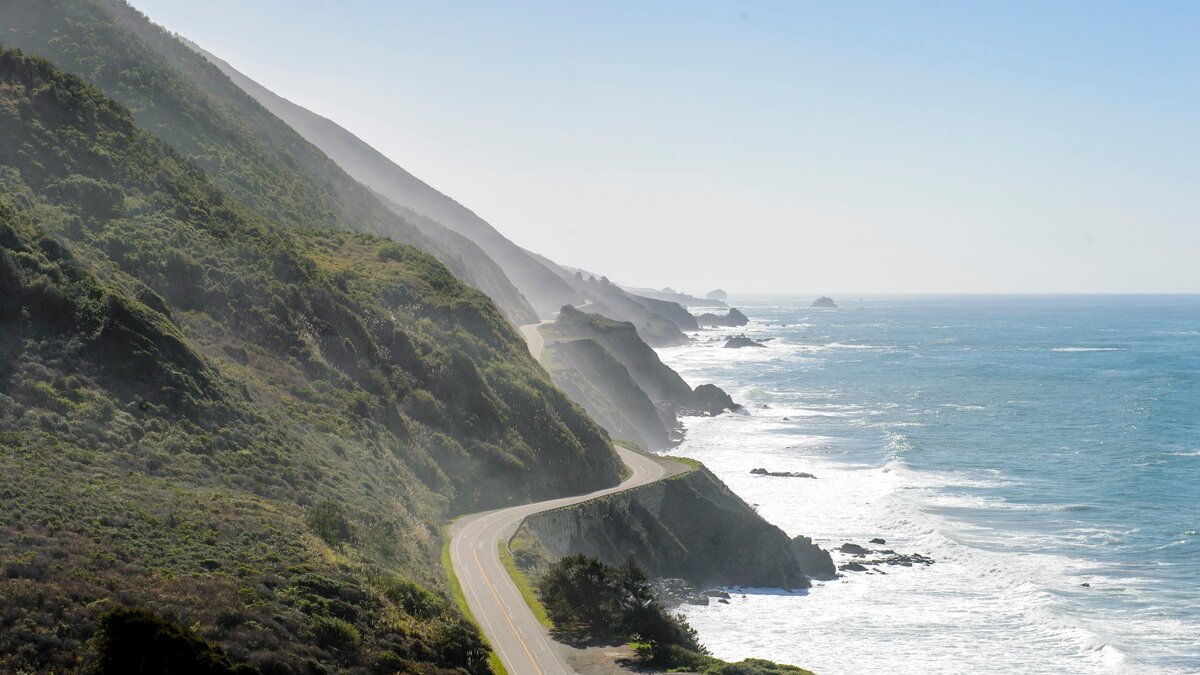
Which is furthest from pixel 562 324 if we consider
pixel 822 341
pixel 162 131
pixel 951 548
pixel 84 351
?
pixel 822 341

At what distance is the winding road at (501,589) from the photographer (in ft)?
83.7

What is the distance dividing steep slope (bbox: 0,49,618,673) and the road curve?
1.25 m

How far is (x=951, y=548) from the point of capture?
4688 cm

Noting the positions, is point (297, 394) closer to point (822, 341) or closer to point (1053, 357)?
point (1053, 357)

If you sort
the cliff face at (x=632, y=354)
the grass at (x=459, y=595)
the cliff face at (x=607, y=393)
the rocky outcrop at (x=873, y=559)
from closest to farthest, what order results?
the grass at (x=459, y=595) → the rocky outcrop at (x=873, y=559) → the cliff face at (x=607, y=393) → the cliff face at (x=632, y=354)

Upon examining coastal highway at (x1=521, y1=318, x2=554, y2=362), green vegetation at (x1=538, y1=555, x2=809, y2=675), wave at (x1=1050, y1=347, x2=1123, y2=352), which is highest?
wave at (x1=1050, y1=347, x2=1123, y2=352)

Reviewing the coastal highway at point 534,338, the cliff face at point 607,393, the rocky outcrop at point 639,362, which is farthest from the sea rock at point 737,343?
the cliff face at point 607,393

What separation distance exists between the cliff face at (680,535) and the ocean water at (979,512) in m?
1.48

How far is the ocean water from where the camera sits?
115 feet

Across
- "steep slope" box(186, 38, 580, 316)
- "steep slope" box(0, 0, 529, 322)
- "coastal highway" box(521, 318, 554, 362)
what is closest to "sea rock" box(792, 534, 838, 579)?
"coastal highway" box(521, 318, 554, 362)

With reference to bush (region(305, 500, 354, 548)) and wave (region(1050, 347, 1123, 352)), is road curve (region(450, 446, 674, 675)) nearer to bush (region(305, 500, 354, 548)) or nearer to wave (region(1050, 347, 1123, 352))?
bush (region(305, 500, 354, 548))

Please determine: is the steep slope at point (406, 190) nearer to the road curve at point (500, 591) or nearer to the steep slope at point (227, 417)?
the steep slope at point (227, 417)

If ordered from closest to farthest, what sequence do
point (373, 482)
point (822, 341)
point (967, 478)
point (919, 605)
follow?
1. point (373, 482)
2. point (919, 605)
3. point (967, 478)
4. point (822, 341)

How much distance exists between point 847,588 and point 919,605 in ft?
11.3
